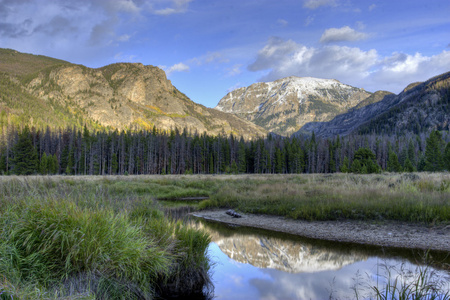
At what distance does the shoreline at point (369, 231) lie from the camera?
10.6 m

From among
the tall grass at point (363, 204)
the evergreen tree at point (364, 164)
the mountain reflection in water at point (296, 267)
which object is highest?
the evergreen tree at point (364, 164)

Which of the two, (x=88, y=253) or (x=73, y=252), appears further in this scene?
(x=88, y=253)

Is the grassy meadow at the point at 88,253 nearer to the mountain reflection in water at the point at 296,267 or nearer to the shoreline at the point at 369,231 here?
the mountain reflection in water at the point at 296,267

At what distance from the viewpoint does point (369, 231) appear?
485 inches

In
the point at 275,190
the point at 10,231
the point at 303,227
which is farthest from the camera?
the point at 275,190

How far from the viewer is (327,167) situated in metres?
97.9

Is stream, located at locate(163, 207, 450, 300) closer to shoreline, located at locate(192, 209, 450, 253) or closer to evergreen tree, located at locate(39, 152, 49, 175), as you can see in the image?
shoreline, located at locate(192, 209, 450, 253)

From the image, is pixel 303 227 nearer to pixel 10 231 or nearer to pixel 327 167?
pixel 10 231

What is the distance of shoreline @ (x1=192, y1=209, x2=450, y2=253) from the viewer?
10.6 meters

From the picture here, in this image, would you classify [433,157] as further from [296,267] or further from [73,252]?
[73,252]

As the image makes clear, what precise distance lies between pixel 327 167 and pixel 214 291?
97370mm

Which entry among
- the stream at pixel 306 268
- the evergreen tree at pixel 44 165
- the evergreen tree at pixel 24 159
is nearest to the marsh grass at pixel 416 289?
the stream at pixel 306 268

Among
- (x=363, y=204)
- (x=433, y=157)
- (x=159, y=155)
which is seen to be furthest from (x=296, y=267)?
(x=159, y=155)

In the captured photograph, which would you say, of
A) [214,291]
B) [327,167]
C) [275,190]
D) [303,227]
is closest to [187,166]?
[327,167]
